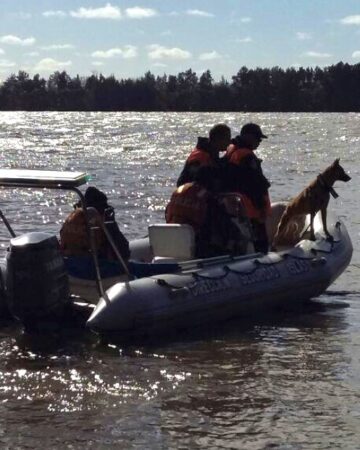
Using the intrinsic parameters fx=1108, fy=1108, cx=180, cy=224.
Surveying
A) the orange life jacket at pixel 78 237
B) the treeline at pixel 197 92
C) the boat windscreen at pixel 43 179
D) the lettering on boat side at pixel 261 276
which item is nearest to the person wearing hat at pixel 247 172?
the lettering on boat side at pixel 261 276

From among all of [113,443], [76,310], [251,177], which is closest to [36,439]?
[113,443]

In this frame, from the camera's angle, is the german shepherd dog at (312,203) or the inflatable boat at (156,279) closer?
the inflatable boat at (156,279)

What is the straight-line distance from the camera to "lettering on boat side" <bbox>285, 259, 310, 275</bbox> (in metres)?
9.02

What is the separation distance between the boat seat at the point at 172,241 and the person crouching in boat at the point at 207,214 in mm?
123

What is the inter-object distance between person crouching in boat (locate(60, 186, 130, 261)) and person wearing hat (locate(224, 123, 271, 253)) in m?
1.44

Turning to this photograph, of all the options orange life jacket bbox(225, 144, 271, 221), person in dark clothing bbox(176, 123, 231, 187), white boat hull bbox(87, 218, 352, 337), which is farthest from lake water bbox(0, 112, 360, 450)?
person in dark clothing bbox(176, 123, 231, 187)

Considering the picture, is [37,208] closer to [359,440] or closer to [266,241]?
[266,241]

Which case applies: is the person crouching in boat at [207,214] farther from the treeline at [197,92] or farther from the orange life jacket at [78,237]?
the treeline at [197,92]

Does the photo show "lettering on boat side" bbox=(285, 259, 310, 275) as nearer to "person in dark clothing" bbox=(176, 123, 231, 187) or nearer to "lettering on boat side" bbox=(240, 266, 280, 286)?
"lettering on boat side" bbox=(240, 266, 280, 286)

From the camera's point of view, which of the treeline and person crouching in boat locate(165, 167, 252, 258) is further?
the treeline

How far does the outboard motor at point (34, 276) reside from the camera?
719 cm

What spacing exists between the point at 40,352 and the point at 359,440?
8.45 feet

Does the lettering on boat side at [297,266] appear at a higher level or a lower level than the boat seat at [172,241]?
lower

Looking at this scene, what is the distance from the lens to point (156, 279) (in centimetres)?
790
